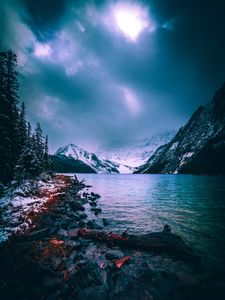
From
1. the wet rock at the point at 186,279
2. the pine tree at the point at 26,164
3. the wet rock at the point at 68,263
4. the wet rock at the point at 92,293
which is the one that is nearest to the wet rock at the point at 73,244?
the wet rock at the point at 68,263

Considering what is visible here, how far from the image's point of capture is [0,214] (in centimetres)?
1346

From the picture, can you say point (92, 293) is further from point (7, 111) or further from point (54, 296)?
point (7, 111)

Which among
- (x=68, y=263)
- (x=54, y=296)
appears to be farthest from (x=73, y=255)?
(x=54, y=296)

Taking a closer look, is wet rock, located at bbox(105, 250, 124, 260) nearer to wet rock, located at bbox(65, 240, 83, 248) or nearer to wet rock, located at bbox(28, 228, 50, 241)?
wet rock, located at bbox(65, 240, 83, 248)

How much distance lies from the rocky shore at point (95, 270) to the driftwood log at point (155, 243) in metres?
0.06

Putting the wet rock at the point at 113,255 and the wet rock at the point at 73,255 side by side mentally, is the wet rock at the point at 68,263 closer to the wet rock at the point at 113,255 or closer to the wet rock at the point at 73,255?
the wet rock at the point at 73,255

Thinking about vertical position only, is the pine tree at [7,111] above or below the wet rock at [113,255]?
above

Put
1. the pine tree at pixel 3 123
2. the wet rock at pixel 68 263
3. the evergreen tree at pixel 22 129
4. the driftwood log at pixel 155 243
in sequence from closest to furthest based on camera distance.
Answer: the wet rock at pixel 68 263
the driftwood log at pixel 155 243
the pine tree at pixel 3 123
the evergreen tree at pixel 22 129

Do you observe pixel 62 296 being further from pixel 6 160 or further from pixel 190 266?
pixel 6 160

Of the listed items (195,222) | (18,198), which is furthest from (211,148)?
(18,198)

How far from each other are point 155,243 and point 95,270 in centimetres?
462

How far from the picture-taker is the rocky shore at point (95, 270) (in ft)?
21.0

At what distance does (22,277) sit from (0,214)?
896 cm

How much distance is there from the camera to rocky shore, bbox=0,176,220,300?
6.39 m
